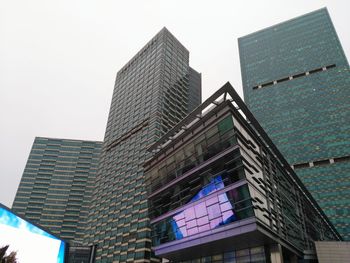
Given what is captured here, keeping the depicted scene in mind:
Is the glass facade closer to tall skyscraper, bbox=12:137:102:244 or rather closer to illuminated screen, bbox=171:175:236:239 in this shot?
illuminated screen, bbox=171:175:236:239

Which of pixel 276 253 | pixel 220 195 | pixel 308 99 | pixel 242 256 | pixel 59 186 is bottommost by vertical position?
pixel 242 256

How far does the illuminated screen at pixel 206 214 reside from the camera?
34.1m

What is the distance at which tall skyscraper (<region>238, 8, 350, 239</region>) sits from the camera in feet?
399

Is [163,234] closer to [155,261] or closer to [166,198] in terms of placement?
[166,198]

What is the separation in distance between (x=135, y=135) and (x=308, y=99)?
91191 mm

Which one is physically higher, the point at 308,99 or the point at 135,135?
the point at 308,99

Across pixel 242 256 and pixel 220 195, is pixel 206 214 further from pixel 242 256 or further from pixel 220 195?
pixel 242 256

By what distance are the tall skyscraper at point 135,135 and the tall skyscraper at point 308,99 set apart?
46.1m

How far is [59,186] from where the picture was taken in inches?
6816

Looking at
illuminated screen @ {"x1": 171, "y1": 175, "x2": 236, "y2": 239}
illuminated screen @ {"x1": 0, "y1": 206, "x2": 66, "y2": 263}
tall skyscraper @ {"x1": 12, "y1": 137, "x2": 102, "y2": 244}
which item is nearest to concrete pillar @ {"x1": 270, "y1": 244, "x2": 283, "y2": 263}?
illuminated screen @ {"x1": 171, "y1": 175, "x2": 236, "y2": 239}

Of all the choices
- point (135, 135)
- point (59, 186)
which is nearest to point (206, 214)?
point (135, 135)

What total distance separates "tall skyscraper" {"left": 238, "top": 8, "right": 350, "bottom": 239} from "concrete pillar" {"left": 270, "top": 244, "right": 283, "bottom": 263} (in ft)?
299

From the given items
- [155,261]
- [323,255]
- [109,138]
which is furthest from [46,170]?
[323,255]

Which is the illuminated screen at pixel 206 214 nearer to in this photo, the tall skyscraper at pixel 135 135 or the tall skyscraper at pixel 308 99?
the tall skyscraper at pixel 135 135
